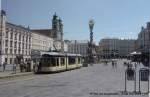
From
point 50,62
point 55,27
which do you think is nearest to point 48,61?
point 50,62

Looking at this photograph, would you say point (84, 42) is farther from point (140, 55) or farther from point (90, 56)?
point (140, 55)

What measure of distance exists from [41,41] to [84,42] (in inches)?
2811

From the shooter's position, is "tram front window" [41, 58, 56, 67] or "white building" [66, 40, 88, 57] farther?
"white building" [66, 40, 88, 57]

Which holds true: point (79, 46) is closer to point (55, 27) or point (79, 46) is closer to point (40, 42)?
point (55, 27)

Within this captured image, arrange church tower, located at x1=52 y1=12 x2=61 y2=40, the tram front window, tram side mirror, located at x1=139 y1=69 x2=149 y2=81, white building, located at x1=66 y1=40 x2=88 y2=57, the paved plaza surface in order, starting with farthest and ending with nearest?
white building, located at x1=66 y1=40 x2=88 y2=57 → church tower, located at x1=52 y1=12 x2=61 y2=40 → the tram front window → tram side mirror, located at x1=139 y1=69 x2=149 y2=81 → the paved plaza surface

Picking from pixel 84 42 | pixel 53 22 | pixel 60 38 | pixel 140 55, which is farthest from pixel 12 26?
pixel 84 42

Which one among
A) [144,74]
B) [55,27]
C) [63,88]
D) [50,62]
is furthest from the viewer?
[55,27]

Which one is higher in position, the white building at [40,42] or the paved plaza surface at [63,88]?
the white building at [40,42]

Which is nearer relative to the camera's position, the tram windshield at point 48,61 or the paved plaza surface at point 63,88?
the paved plaza surface at point 63,88

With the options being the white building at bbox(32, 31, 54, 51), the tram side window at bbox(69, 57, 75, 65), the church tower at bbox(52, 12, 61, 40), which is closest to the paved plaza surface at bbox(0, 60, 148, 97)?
the tram side window at bbox(69, 57, 75, 65)

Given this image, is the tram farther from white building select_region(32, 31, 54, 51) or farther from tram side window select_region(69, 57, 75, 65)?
white building select_region(32, 31, 54, 51)

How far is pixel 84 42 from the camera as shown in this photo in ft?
644

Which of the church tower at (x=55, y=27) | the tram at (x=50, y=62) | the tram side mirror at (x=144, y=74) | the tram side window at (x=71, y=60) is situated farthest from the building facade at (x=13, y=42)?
the tram side mirror at (x=144, y=74)

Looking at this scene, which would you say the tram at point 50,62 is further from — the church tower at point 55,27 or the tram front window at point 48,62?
the church tower at point 55,27
